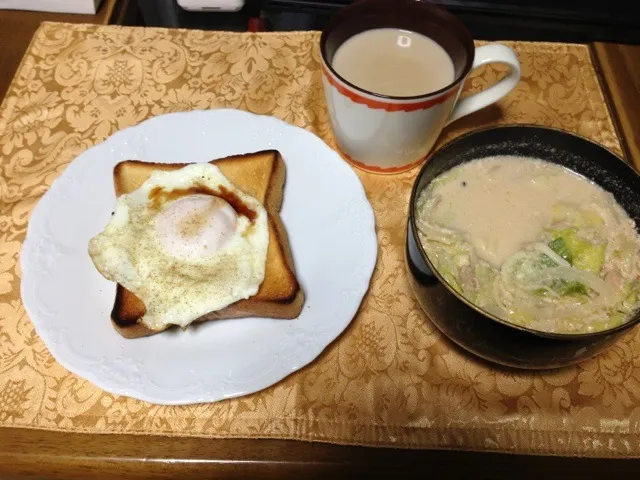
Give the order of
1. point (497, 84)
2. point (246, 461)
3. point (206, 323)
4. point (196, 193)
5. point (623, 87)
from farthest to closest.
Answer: point (623, 87), point (497, 84), point (196, 193), point (206, 323), point (246, 461)

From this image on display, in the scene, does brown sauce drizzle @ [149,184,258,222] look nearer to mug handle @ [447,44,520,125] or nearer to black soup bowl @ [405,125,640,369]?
black soup bowl @ [405,125,640,369]

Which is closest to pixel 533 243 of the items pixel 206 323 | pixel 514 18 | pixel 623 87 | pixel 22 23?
pixel 206 323

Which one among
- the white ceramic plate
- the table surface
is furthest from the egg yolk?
the table surface

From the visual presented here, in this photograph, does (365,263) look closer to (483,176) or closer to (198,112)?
(483,176)

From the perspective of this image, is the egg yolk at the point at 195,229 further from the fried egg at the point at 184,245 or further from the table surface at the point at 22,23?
the table surface at the point at 22,23

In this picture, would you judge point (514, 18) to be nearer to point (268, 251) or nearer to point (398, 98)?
point (398, 98)

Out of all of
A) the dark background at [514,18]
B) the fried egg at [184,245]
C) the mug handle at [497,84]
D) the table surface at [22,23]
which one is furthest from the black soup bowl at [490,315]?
the table surface at [22,23]
